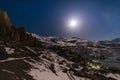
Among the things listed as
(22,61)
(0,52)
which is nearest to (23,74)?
(22,61)

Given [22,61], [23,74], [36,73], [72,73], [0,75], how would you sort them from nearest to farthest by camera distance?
[0,75] < [23,74] < [36,73] < [22,61] < [72,73]

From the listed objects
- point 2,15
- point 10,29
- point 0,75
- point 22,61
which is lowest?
point 0,75

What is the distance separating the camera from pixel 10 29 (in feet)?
344

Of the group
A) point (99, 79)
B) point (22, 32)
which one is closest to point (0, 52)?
point (99, 79)

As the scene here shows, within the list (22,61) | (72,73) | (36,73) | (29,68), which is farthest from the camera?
(72,73)

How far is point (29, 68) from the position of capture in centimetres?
5131

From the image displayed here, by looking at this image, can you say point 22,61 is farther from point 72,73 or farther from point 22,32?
point 22,32

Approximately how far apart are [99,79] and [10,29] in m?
58.9

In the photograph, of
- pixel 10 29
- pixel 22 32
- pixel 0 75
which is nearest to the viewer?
pixel 0 75

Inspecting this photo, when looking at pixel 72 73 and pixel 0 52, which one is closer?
pixel 0 52

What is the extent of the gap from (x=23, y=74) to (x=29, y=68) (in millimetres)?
6522

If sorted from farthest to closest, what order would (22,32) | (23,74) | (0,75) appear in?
(22,32), (23,74), (0,75)

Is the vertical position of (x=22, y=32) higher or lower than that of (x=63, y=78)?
higher

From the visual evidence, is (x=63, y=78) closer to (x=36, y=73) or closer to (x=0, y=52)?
(x=36, y=73)
